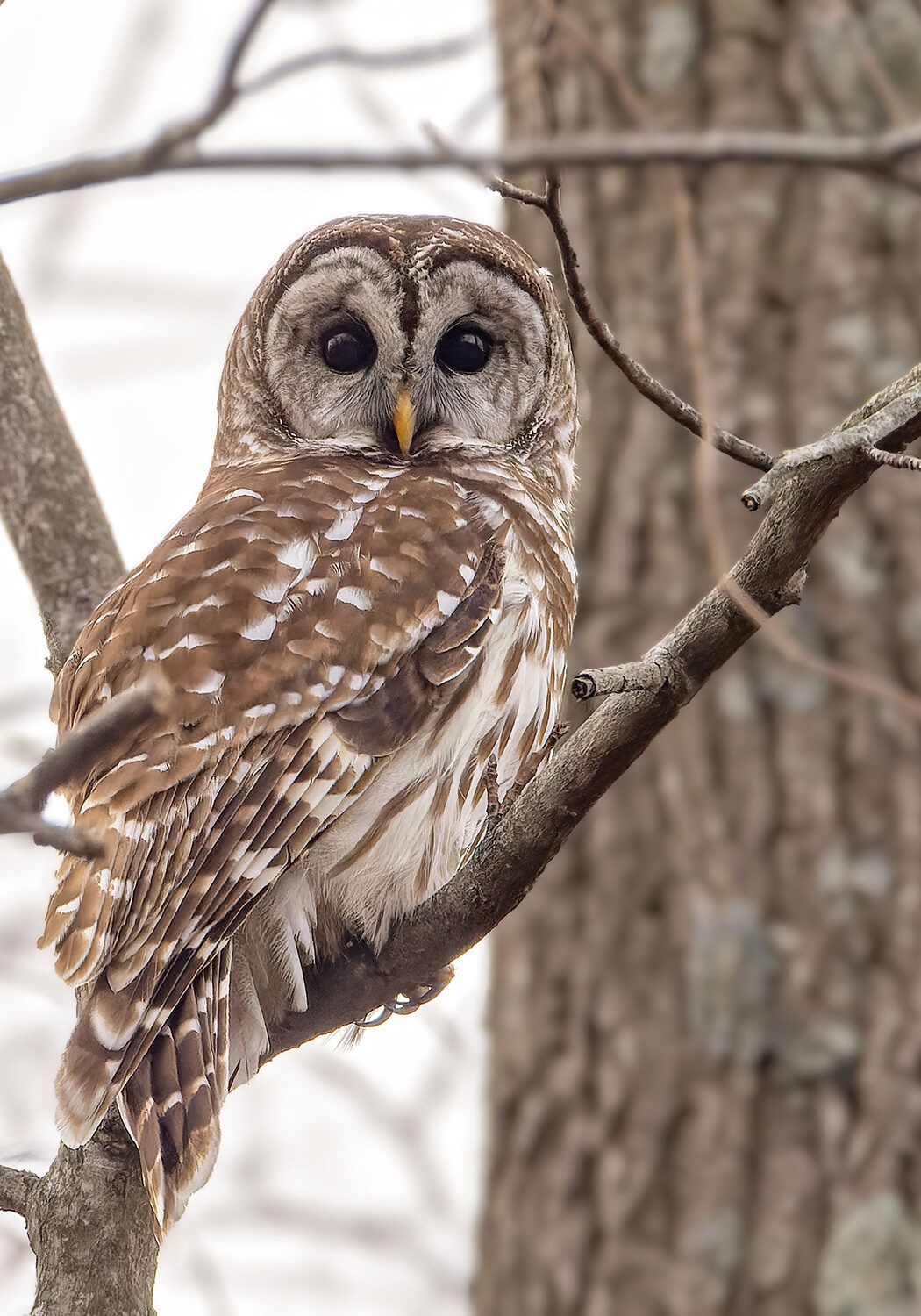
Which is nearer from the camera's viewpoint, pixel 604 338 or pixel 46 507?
pixel 604 338

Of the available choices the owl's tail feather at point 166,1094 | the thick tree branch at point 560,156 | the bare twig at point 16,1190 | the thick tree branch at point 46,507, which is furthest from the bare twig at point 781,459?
the thick tree branch at point 46,507

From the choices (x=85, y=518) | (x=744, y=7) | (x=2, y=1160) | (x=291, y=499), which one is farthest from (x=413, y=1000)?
(x=744, y=7)

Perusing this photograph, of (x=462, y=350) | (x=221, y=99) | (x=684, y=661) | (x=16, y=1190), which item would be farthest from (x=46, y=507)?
(x=221, y=99)

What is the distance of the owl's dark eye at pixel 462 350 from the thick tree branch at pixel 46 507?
823mm

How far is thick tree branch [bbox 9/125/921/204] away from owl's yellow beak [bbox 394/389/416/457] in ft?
6.69

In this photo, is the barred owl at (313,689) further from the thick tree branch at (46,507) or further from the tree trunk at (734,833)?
the tree trunk at (734,833)

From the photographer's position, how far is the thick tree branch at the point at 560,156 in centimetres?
96

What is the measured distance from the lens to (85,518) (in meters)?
3.24

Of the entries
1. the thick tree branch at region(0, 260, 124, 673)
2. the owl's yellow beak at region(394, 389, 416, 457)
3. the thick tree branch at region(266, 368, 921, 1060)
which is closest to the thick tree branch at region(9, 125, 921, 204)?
the thick tree branch at region(266, 368, 921, 1060)

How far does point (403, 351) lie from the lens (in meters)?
3.22

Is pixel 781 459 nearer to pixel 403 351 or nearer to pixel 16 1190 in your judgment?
pixel 403 351

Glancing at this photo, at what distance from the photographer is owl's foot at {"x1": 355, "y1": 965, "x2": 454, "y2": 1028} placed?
275cm

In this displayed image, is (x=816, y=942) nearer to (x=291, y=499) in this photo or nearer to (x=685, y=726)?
(x=685, y=726)

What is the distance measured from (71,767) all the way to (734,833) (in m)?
3.63
